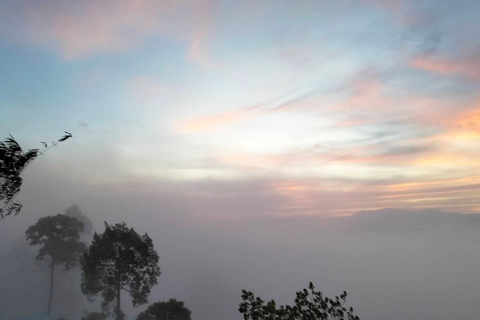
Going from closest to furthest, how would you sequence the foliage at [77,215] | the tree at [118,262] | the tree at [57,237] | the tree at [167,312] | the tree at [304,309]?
1. the tree at [304,309]
2. the tree at [167,312]
3. the tree at [118,262]
4. the tree at [57,237]
5. the foliage at [77,215]

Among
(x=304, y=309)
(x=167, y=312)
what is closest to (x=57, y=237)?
(x=167, y=312)

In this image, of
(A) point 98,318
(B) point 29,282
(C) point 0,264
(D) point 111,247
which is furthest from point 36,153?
(C) point 0,264

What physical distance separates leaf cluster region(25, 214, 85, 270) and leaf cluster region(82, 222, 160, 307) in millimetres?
19797

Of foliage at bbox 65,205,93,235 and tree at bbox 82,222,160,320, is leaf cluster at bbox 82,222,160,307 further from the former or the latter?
foliage at bbox 65,205,93,235

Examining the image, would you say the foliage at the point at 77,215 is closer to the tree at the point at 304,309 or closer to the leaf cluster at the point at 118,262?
A: the leaf cluster at the point at 118,262

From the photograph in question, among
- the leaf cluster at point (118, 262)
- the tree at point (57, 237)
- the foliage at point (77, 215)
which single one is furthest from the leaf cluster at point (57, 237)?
the foliage at point (77, 215)

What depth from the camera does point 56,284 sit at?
304 ft

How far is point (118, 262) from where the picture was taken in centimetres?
4266

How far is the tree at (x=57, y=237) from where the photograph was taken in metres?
58.3

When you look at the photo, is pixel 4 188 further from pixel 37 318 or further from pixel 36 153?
pixel 37 318

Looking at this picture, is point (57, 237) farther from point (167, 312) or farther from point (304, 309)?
point (304, 309)

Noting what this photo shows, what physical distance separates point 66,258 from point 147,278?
1029 inches

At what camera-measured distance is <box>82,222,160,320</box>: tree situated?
140 ft

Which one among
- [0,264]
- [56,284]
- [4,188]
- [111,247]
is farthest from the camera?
[0,264]
